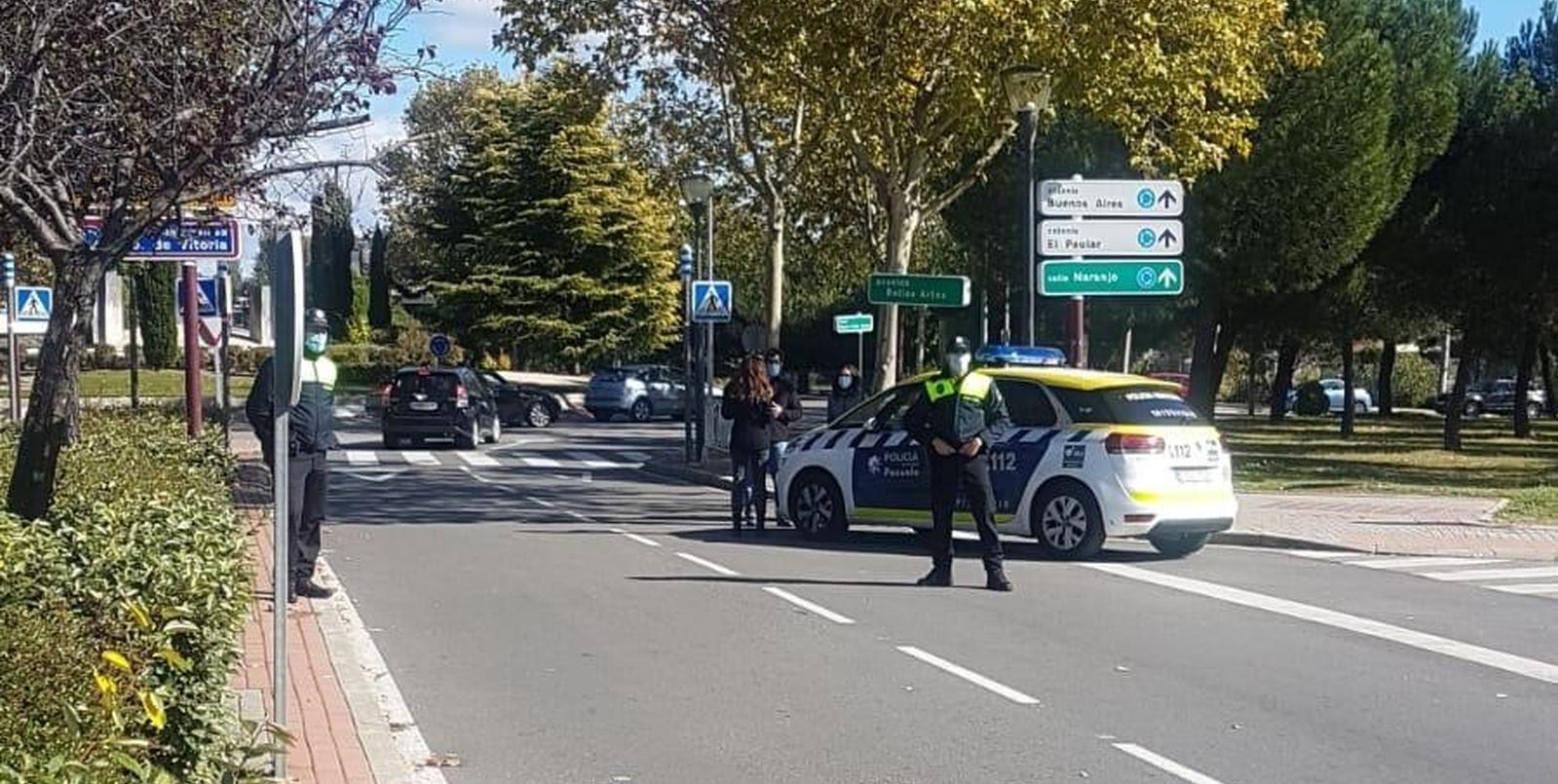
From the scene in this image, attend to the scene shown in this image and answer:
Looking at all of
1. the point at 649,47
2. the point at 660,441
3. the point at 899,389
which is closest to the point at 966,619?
the point at 899,389

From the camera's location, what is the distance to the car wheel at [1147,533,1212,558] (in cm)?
1636

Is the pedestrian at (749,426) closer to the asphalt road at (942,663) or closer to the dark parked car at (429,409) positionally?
the asphalt road at (942,663)

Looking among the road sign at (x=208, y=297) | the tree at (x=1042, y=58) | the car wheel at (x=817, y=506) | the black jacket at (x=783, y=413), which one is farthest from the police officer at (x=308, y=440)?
the road sign at (x=208, y=297)

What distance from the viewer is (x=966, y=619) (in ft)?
38.8

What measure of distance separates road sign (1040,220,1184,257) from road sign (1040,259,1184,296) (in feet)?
0.58

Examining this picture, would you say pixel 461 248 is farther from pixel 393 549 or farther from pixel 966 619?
pixel 966 619

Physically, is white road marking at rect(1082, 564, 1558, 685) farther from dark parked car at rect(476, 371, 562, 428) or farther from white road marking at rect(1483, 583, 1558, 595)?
dark parked car at rect(476, 371, 562, 428)

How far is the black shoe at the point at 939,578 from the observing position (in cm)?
1334

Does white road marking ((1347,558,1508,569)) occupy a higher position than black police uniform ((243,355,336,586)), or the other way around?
black police uniform ((243,355,336,586))

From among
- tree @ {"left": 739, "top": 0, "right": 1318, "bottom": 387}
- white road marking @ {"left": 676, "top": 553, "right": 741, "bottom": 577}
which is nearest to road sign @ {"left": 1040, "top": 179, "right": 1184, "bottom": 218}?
tree @ {"left": 739, "top": 0, "right": 1318, "bottom": 387}

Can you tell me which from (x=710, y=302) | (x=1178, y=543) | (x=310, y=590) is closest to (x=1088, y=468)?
(x=1178, y=543)

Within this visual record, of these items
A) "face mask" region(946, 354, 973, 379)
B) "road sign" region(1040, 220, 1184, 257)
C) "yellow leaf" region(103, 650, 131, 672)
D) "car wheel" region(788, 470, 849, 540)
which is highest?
"road sign" region(1040, 220, 1184, 257)

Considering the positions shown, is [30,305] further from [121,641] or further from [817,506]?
[121,641]

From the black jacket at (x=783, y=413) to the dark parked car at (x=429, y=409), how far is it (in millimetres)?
15629
